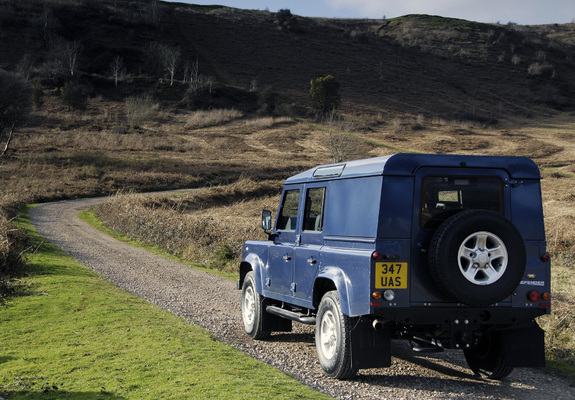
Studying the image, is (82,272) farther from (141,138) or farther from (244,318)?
(141,138)

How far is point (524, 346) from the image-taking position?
7.29 m

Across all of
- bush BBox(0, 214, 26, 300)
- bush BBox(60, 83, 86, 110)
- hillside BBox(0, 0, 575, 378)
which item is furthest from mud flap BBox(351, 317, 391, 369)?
bush BBox(60, 83, 86, 110)

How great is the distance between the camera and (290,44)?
137 meters

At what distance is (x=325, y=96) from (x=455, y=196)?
89.4 meters

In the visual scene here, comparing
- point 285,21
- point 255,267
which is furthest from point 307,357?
point 285,21

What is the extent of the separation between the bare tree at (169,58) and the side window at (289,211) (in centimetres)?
9915

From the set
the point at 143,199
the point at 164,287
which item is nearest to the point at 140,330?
the point at 164,287

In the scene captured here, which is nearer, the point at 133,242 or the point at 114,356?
the point at 114,356

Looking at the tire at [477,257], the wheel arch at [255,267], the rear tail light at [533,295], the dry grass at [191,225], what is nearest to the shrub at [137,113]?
the dry grass at [191,225]

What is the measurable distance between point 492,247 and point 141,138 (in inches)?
2738

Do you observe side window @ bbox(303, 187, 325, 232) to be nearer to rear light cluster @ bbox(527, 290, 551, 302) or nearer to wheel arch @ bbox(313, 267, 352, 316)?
wheel arch @ bbox(313, 267, 352, 316)

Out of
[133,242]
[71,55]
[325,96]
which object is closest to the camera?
[133,242]

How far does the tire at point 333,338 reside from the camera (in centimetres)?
697

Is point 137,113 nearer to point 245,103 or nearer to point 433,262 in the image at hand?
point 245,103
